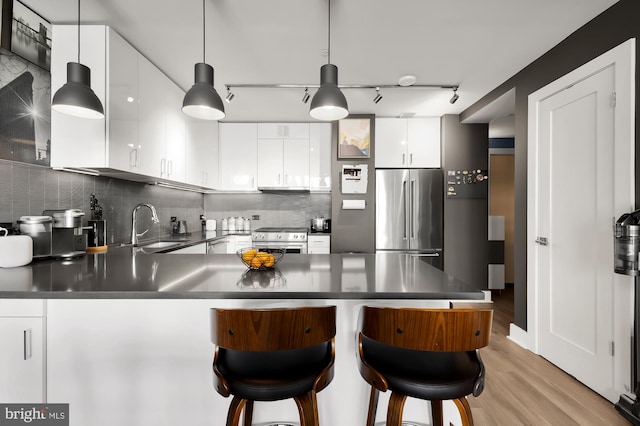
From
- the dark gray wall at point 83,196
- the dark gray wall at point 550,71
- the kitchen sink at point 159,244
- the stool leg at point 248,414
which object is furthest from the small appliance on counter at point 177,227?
the dark gray wall at point 550,71

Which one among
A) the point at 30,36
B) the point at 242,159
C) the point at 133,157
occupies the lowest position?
the point at 133,157

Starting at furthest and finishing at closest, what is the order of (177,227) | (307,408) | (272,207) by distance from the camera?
(272,207), (177,227), (307,408)

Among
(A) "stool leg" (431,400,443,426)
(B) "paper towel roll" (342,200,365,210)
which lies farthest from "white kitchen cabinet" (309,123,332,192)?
(A) "stool leg" (431,400,443,426)

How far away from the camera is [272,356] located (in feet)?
3.66

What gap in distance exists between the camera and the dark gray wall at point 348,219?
4.36 m

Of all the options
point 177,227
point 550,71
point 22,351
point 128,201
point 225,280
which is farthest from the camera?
point 177,227

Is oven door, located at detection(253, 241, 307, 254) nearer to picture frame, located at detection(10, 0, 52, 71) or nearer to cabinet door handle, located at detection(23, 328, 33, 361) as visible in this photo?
picture frame, located at detection(10, 0, 52, 71)

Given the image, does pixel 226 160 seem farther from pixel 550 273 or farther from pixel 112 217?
pixel 550 273

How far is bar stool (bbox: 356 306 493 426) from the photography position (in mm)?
960

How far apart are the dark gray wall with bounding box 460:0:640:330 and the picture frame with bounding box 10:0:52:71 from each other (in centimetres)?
385

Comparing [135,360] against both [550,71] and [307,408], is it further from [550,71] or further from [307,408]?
[550,71]

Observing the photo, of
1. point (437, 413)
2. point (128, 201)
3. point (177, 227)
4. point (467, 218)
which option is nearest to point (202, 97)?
point (128, 201)

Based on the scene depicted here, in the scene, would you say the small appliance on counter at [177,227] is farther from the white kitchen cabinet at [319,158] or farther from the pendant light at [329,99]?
the pendant light at [329,99]

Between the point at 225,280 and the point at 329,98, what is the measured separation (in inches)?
45.8
